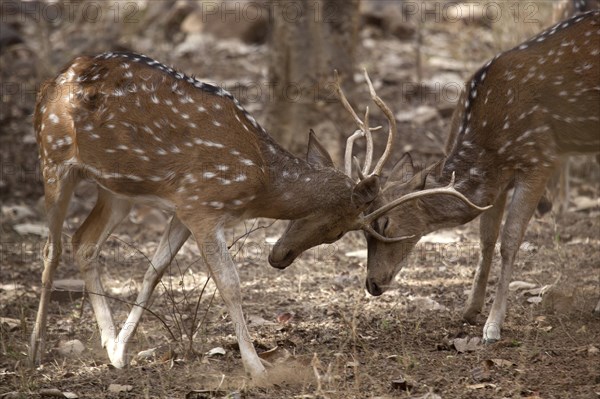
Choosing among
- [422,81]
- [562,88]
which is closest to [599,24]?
[562,88]

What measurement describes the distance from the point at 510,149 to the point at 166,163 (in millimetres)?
2653

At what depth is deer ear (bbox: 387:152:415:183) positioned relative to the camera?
7254 millimetres

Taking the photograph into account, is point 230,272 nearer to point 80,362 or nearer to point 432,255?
point 80,362

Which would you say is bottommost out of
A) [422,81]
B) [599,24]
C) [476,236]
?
[476,236]

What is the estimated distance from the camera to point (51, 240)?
691cm

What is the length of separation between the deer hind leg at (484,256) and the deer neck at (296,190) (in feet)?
5.05

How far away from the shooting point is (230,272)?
6375mm

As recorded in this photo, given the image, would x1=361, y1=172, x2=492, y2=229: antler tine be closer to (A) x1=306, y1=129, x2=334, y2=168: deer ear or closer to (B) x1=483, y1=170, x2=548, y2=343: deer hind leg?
(A) x1=306, y1=129, x2=334, y2=168: deer ear

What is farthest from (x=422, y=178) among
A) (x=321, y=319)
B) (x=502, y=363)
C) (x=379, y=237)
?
(x=502, y=363)

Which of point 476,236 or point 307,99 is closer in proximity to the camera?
point 476,236

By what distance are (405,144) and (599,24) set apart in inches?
194

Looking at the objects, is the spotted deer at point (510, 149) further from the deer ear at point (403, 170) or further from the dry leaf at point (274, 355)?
the dry leaf at point (274, 355)

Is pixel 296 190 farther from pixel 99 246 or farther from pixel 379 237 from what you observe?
pixel 99 246

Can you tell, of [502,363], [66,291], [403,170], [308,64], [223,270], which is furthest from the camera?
[308,64]
